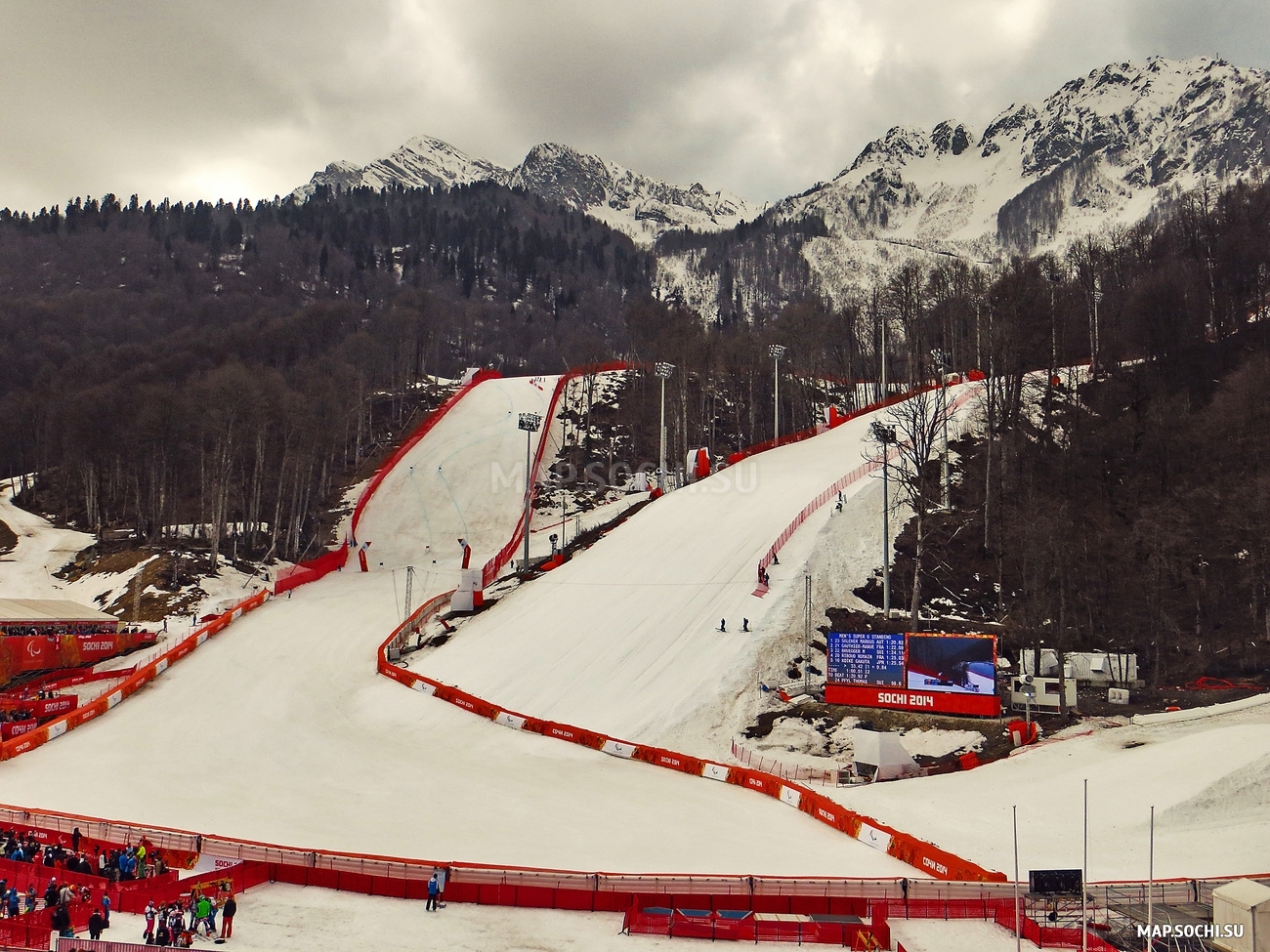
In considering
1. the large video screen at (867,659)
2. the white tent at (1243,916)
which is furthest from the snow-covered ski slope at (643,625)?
the white tent at (1243,916)

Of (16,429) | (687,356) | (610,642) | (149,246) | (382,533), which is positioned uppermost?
(149,246)

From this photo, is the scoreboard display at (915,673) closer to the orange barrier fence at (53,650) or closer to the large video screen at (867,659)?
the large video screen at (867,659)

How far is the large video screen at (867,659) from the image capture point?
30656 millimetres

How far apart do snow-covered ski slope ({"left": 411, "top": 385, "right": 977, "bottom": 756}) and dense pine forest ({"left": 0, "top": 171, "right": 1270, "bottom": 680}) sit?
8529 mm

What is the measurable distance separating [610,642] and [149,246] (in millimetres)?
163554

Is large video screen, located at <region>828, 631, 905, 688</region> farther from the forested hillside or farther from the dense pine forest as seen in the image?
the forested hillside

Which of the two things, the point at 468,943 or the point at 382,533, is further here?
the point at 382,533

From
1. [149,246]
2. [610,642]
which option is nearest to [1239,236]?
[610,642]

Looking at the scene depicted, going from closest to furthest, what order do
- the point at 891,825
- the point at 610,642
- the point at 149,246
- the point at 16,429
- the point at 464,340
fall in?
the point at 891,825 → the point at 610,642 → the point at 16,429 → the point at 464,340 → the point at 149,246

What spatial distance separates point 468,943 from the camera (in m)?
15.9

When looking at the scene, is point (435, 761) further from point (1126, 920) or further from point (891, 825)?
point (1126, 920)

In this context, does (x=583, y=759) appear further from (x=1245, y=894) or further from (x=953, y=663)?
(x=1245, y=894)

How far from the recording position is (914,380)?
76.9 meters

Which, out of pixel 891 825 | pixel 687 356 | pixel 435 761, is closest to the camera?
pixel 891 825
